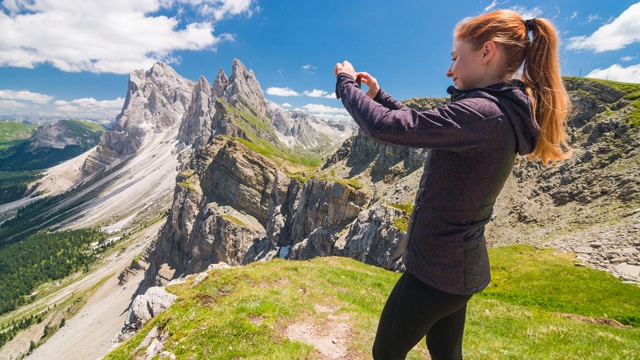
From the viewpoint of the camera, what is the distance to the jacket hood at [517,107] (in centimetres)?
304

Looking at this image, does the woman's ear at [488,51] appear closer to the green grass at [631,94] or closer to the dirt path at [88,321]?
the green grass at [631,94]

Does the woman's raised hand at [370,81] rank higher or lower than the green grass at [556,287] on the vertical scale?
higher

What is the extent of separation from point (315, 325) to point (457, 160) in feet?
30.9

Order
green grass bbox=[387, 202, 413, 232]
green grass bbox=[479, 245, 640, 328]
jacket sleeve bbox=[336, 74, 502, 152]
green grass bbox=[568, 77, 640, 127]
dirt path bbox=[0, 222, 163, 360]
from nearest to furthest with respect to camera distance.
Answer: jacket sleeve bbox=[336, 74, 502, 152] → green grass bbox=[479, 245, 640, 328] → green grass bbox=[387, 202, 413, 232] → green grass bbox=[568, 77, 640, 127] → dirt path bbox=[0, 222, 163, 360]

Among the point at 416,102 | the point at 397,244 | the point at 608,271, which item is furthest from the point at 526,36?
the point at 416,102

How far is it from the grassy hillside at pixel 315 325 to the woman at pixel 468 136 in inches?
246

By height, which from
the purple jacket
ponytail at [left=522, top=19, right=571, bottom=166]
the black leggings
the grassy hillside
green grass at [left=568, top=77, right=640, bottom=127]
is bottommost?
the grassy hillside

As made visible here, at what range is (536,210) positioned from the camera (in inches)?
1656

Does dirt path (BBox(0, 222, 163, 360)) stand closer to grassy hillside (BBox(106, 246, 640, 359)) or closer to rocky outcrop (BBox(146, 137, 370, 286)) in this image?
rocky outcrop (BBox(146, 137, 370, 286))

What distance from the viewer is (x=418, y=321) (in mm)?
3857

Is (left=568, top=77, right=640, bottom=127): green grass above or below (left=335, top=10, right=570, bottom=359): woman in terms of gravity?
above

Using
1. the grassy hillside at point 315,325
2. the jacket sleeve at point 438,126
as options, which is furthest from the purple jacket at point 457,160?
the grassy hillside at point 315,325

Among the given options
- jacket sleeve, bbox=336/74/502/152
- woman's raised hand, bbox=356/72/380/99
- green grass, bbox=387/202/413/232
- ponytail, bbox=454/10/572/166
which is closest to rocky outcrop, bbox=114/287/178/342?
woman's raised hand, bbox=356/72/380/99

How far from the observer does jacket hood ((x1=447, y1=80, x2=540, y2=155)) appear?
9.96 feet
